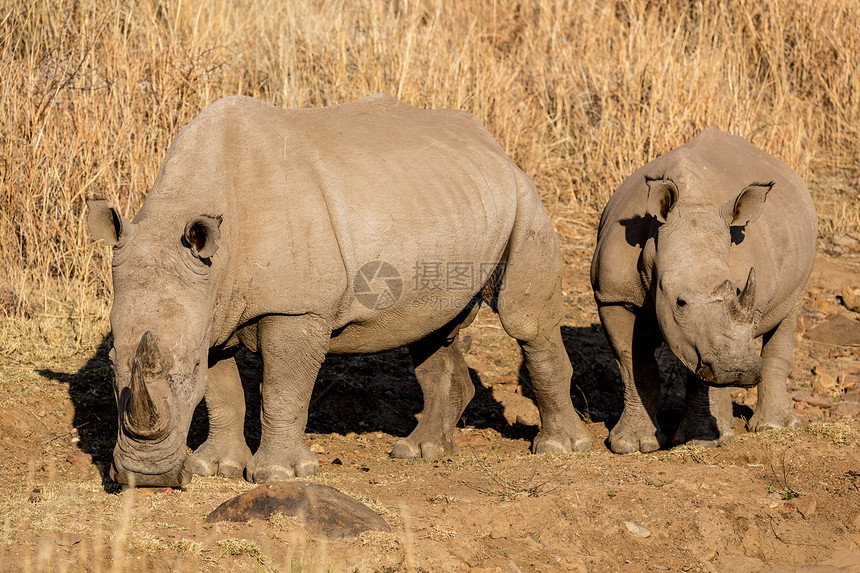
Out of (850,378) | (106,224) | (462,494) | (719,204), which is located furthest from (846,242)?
(106,224)

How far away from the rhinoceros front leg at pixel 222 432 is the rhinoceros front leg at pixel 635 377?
228 cm

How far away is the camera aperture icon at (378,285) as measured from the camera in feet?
17.7

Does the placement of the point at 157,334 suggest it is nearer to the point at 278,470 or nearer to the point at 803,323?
the point at 278,470

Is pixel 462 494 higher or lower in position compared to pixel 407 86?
lower

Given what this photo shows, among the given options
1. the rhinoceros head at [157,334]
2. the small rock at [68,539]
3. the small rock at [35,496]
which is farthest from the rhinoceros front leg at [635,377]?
the small rock at [68,539]

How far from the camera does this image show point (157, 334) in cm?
440

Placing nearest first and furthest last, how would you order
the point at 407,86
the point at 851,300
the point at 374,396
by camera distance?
1. the point at 374,396
2. the point at 851,300
3. the point at 407,86

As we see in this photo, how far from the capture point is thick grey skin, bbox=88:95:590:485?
4.48m

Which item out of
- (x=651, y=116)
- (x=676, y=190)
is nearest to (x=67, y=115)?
(x=676, y=190)

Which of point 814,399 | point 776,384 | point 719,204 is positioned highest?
point 719,204

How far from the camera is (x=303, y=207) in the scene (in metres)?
5.16

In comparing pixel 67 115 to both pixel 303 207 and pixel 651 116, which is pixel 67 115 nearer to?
pixel 303 207

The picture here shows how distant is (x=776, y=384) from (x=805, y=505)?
1877 mm

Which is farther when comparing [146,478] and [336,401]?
[336,401]
